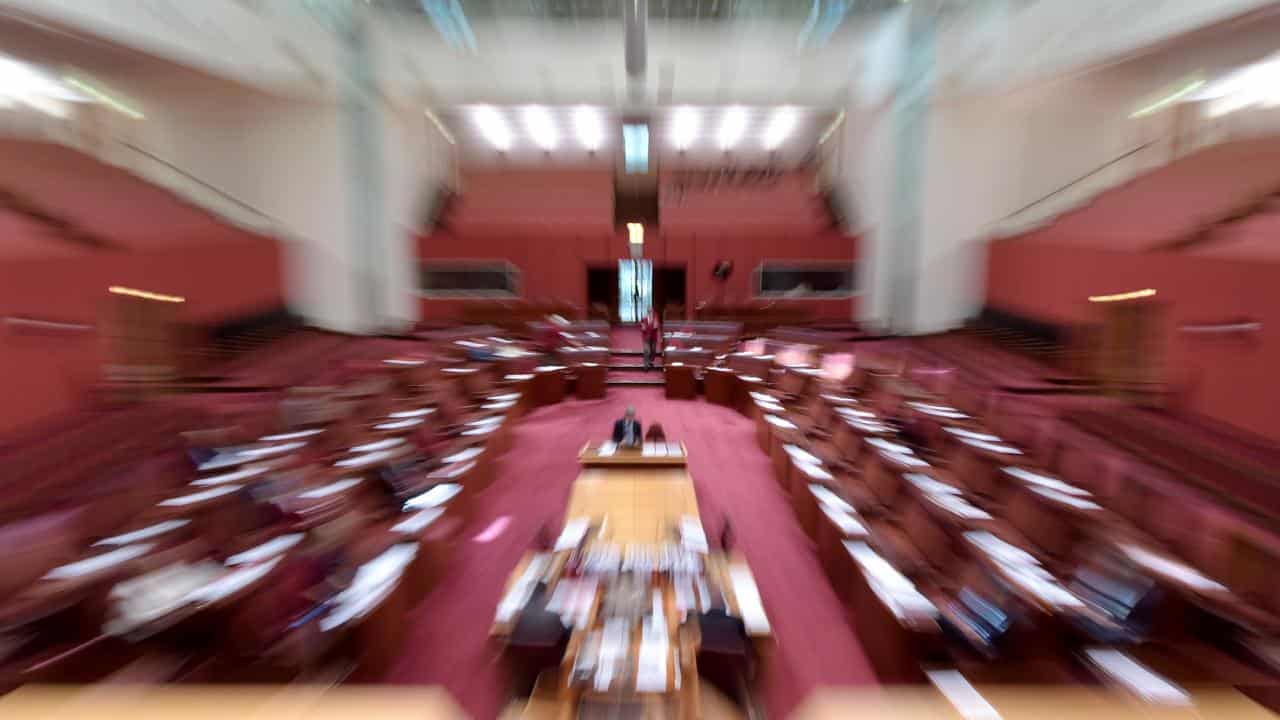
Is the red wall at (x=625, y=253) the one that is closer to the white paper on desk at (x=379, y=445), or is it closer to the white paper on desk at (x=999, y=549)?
the white paper on desk at (x=379, y=445)

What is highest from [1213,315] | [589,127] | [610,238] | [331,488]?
[589,127]

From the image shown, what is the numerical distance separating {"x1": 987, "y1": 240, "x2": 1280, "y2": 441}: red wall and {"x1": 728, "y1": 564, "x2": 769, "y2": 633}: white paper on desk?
1.33 m

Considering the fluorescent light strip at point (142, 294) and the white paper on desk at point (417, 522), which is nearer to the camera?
the fluorescent light strip at point (142, 294)

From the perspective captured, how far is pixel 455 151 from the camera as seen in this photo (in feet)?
26.7

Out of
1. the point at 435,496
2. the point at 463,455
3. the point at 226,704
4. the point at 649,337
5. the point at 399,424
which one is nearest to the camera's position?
the point at 226,704

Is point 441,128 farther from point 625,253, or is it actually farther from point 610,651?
point 610,651

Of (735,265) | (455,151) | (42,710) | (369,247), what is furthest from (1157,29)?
(455,151)

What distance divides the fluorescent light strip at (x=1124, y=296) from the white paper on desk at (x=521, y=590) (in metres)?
2.03

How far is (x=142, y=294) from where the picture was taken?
138cm

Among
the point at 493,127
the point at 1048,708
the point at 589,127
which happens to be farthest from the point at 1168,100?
the point at 493,127

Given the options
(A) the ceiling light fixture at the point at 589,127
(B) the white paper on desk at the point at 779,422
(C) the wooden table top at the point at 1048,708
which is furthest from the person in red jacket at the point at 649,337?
(C) the wooden table top at the point at 1048,708

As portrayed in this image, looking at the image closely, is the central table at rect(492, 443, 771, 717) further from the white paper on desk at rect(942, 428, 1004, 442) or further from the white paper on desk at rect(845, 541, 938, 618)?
the white paper on desk at rect(942, 428, 1004, 442)

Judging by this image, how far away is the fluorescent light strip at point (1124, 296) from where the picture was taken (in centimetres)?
139

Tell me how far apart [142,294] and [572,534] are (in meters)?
1.53
